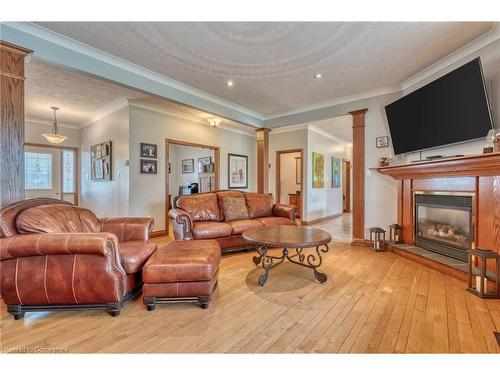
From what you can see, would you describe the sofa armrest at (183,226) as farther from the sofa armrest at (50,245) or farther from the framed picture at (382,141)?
the framed picture at (382,141)

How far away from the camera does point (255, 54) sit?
2.66 m

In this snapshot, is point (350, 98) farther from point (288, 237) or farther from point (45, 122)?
point (45, 122)

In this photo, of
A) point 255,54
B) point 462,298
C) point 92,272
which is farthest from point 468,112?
point 92,272

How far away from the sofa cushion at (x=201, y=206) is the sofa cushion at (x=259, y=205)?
568mm

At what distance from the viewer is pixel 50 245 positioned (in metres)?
1.62

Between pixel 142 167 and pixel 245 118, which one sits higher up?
pixel 245 118

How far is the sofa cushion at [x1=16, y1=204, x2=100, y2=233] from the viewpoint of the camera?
1.75m

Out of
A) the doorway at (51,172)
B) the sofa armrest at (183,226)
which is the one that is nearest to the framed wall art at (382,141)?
the sofa armrest at (183,226)

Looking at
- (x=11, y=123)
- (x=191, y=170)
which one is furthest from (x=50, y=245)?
(x=191, y=170)

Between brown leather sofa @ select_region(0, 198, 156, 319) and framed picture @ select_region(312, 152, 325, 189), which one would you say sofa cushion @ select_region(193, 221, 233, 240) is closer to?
brown leather sofa @ select_region(0, 198, 156, 319)
